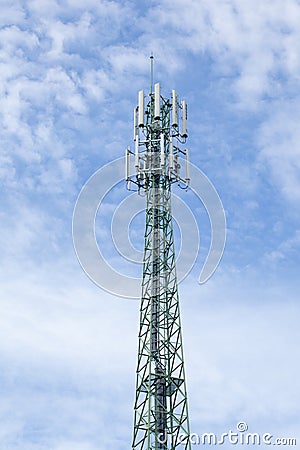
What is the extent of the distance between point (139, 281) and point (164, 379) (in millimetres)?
7073

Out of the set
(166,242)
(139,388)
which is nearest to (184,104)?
(166,242)

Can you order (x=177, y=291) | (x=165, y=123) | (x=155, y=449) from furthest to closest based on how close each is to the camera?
(x=165, y=123) → (x=177, y=291) → (x=155, y=449)

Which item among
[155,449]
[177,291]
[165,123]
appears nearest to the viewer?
[155,449]

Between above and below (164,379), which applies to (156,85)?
above

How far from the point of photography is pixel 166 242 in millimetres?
58062

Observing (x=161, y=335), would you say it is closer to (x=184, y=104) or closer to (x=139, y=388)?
(x=139, y=388)

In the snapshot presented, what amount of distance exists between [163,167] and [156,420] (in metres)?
17.5

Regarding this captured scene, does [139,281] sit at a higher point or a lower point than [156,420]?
higher

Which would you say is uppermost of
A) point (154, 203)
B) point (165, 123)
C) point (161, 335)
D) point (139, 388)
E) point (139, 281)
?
point (165, 123)

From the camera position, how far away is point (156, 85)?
60344 mm

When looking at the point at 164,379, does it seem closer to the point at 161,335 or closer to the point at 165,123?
the point at 161,335

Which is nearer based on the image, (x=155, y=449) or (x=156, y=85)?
(x=155, y=449)

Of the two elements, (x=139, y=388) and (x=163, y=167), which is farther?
(x=163, y=167)

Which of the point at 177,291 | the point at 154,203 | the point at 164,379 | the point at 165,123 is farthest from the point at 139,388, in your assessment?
the point at 165,123
